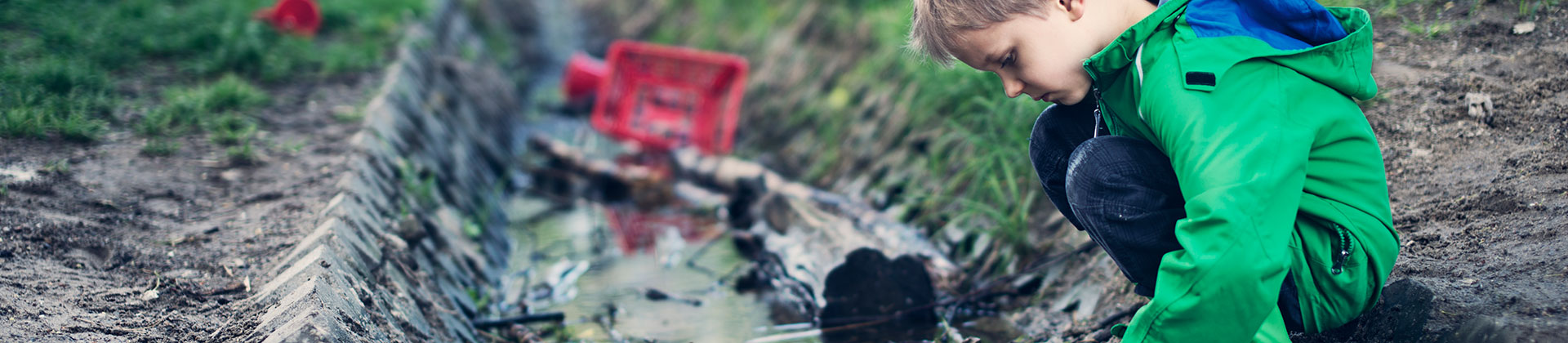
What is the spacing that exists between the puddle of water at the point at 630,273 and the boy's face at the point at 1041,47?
107cm

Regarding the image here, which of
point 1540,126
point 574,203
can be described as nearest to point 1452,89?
point 1540,126

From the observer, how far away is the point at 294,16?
15.4ft

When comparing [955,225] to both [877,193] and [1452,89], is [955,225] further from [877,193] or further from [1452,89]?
[1452,89]

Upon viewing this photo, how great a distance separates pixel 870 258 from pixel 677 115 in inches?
104

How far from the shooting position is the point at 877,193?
348cm

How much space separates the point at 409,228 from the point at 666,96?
245 centimetres

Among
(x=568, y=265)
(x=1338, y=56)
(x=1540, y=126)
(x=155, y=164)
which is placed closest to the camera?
(x=1338, y=56)

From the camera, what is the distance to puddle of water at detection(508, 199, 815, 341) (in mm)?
2664

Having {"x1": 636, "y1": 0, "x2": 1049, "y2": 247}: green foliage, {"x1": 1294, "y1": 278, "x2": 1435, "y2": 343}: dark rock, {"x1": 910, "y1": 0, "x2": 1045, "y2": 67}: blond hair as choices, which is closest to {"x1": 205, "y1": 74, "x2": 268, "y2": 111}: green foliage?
{"x1": 636, "y1": 0, "x2": 1049, "y2": 247}: green foliage

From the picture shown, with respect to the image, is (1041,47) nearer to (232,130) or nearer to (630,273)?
(630,273)

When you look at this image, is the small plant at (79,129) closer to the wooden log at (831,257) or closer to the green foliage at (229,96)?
the green foliage at (229,96)

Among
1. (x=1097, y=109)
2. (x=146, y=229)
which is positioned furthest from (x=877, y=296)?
(x=146, y=229)

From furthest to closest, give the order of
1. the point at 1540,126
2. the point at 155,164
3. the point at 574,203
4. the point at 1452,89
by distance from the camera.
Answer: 1. the point at 574,203
2. the point at 155,164
3. the point at 1452,89
4. the point at 1540,126

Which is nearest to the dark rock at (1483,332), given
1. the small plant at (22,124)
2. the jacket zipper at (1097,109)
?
the jacket zipper at (1097,109)
